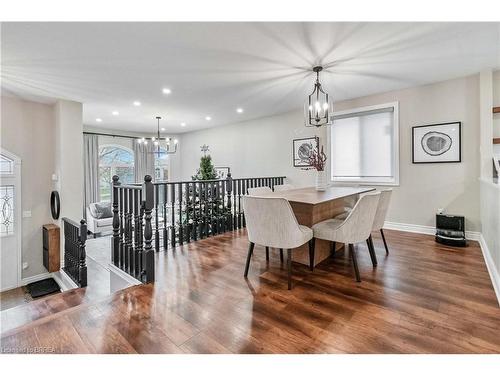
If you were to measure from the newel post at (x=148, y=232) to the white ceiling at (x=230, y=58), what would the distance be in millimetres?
1561

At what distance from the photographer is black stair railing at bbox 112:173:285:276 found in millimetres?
2596

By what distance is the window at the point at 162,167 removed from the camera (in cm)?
849

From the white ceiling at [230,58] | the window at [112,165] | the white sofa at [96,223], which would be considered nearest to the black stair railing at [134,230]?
the white ceiling at [230,58]

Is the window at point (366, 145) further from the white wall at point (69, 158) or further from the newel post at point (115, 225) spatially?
the white wall at point (69, 158)

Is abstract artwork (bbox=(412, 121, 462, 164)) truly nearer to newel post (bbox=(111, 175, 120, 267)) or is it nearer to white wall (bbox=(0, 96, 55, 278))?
newel post (bbox=(111, 175, 120, 267))

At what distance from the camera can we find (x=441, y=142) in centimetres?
394

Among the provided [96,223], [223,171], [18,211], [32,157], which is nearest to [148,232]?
[18,211]

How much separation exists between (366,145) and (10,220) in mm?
6864

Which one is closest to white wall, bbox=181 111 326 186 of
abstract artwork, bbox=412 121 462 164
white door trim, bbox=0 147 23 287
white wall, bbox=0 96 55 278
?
abstract artwork, bbox=412 121 462 164

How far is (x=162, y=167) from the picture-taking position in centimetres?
863

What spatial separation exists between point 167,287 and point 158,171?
22.4 feet

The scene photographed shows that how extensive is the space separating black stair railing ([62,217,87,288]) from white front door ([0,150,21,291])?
89 centimetres

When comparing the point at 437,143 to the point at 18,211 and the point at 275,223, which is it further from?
the point at 18,211
